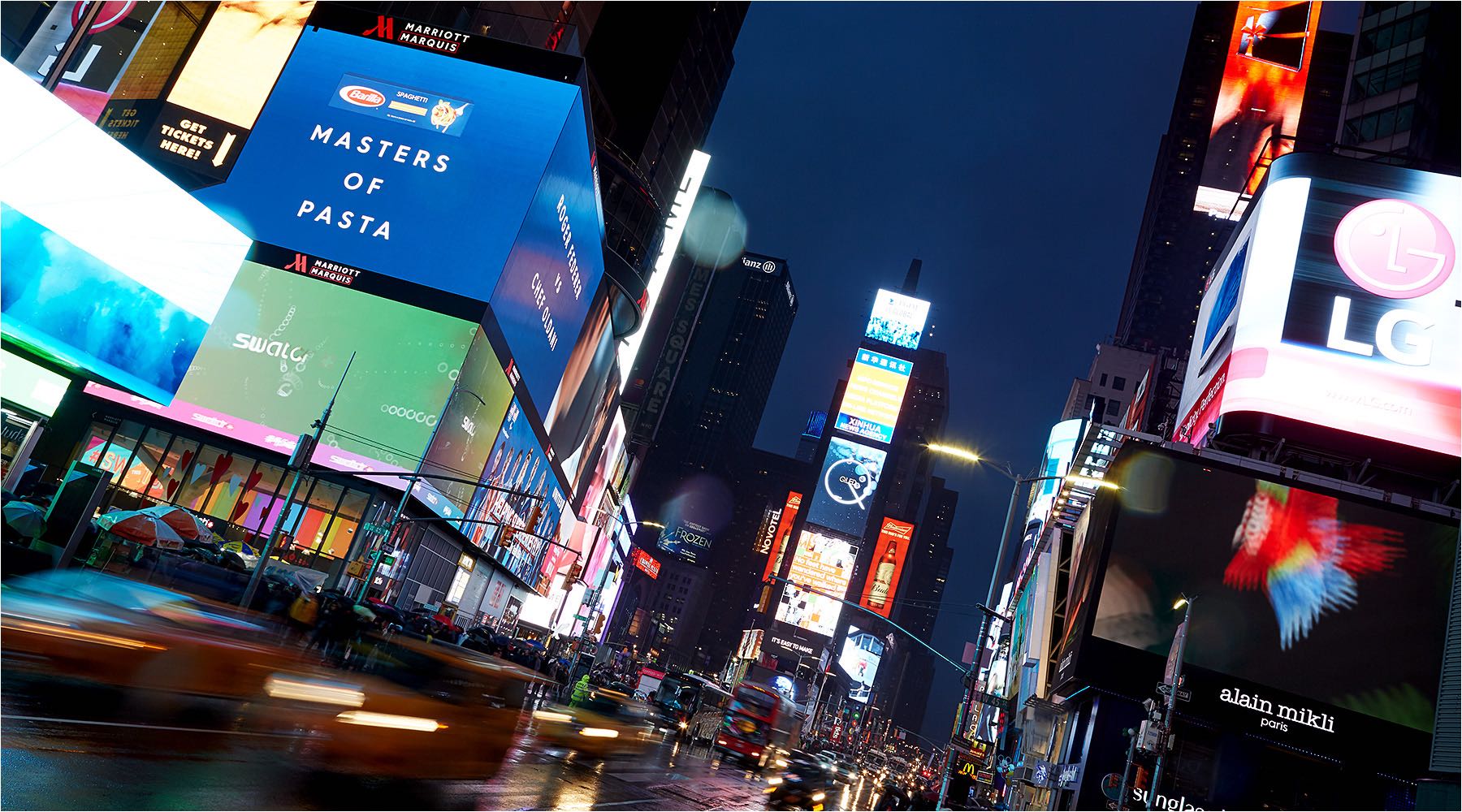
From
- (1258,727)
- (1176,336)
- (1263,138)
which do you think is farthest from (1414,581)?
(1176,336)

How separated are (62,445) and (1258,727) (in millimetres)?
54366

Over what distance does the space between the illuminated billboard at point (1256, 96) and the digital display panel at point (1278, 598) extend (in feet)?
72.0

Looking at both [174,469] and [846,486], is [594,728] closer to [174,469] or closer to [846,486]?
[174,469]

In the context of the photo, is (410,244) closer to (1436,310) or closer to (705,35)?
(1436,310)

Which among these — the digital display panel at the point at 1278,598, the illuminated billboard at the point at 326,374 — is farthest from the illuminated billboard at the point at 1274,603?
the illuminated billboard at the point at 326,374

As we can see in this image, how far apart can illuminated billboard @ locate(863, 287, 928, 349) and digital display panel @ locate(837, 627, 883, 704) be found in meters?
46.3

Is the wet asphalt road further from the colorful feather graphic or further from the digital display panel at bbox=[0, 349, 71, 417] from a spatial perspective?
the colorful feather graphic

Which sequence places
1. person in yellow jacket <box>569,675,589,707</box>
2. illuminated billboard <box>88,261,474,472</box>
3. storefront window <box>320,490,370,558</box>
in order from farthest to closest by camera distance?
storefront window <box>320,490,370,558</box>, illuminated billboard <box>88,261,474,472</box>, person in yellow jacket <box>569,675,589,707</box>

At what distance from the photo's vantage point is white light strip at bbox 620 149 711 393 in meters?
97.9

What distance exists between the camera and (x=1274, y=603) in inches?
1181

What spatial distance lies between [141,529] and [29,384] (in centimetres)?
1090

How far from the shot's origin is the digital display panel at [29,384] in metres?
22.8

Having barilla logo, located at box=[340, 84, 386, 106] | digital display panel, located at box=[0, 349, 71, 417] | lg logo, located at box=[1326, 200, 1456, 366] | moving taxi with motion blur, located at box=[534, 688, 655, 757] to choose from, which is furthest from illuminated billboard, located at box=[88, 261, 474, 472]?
lg logo, located at box=[1326, 200, 1456, 366]

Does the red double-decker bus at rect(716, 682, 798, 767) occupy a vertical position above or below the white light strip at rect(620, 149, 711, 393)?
below
